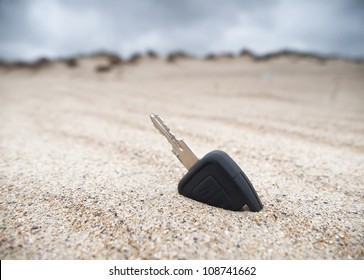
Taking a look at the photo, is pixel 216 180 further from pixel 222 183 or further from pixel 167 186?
pixel 167 186

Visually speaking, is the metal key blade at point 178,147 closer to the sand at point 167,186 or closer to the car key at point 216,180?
the car key at point 216,180

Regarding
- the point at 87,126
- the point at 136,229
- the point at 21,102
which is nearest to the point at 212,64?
the point at 21,102

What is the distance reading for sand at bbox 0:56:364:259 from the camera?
1.08 m

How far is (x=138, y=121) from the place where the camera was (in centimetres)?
359

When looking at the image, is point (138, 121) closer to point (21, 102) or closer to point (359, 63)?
point (21, 102)

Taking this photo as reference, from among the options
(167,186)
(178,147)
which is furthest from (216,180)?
(167,186)

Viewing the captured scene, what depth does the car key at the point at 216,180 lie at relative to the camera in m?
1.24

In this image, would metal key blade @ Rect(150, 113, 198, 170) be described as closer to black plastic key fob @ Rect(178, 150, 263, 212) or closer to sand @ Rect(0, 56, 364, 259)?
black plastic key fob @ Rect(178, 150, 263, 212)

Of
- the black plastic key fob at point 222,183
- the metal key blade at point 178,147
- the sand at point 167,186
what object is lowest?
the sand at point 167,186

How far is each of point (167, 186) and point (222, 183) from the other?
493mm

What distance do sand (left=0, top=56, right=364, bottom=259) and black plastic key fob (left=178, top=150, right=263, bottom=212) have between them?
0.19ft

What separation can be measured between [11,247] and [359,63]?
1489 cm

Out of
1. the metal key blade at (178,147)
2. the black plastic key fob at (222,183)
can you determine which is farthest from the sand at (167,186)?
the metal key blade at (178,147)

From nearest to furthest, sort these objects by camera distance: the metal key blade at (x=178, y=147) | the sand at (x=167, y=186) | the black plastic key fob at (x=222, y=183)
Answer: the sand at (x=167, y=186)
the black plastic key fob at (x=222, y=183)
the metal key blade at (x=178, y=147)
